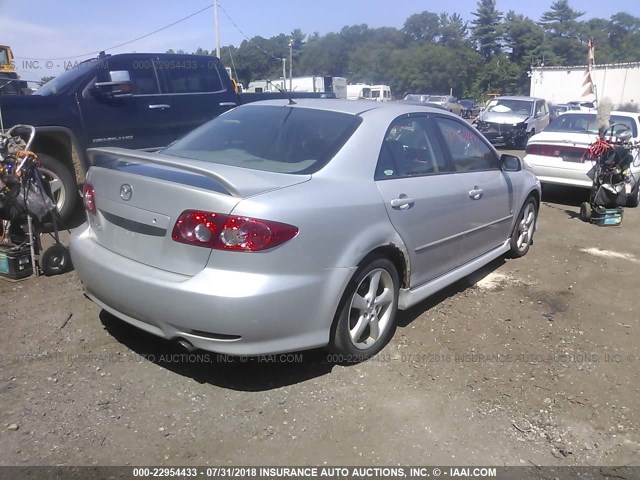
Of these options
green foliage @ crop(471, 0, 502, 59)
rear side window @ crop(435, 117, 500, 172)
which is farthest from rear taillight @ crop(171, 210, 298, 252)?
green foliage @ crop(471, 0, 502, 59)

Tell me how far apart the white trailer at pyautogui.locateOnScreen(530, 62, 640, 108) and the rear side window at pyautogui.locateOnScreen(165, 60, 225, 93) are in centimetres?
3192

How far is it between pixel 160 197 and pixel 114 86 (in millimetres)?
4283

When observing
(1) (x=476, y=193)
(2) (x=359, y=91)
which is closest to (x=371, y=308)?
(1) (x=476, y=193)

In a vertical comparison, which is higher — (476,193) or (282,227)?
(282,227)

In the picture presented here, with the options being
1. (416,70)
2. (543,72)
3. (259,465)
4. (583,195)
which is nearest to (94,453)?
(259,465)

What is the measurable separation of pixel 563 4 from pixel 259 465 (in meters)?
117

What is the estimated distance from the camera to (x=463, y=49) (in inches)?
3740

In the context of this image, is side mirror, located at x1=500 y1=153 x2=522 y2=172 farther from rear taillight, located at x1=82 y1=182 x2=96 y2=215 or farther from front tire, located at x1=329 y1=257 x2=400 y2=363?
rear taillight, located at x1=82 y1=182 x2=96 y2=215

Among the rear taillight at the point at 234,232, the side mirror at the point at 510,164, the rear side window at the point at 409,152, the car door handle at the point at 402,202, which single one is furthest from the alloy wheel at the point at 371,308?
the side mirror at the point at 510,164

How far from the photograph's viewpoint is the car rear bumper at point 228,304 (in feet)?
8.89

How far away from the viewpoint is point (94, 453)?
2572 mm

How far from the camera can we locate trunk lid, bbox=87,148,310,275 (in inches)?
109

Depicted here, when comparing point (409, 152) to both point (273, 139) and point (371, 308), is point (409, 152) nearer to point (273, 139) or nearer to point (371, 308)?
point (273, 139)

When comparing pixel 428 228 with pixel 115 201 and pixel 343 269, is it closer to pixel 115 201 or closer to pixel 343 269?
pixel 343 269
